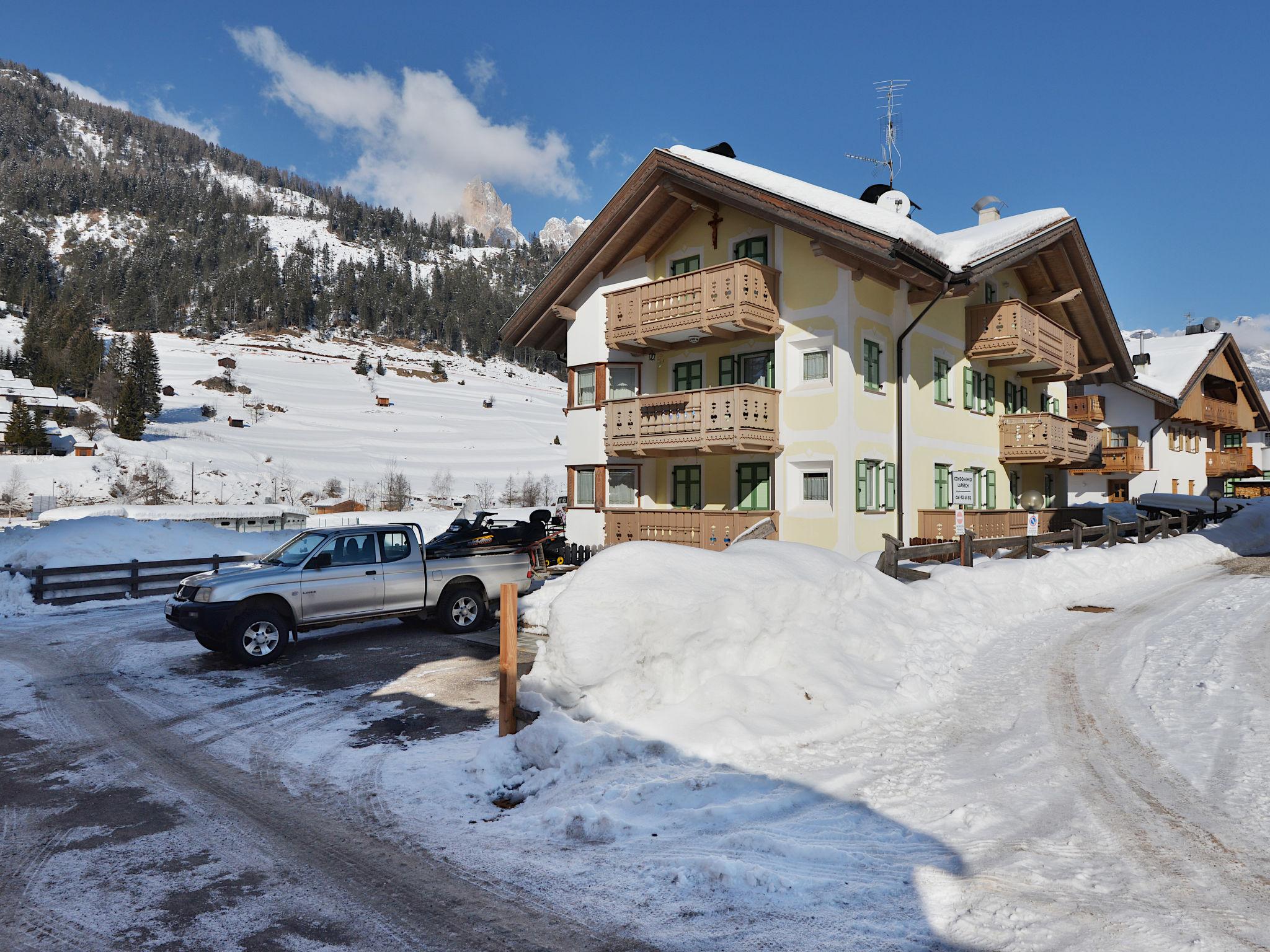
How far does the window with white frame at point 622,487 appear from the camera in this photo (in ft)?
79.7

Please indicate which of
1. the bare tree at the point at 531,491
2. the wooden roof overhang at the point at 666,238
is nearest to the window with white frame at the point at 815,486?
the wooden roof overhang at the point at 666,238

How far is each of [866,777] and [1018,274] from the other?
25341 mm

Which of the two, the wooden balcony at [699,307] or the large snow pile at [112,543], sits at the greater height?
the wooden balcony at [699,307]

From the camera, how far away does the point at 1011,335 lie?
23.2 metres

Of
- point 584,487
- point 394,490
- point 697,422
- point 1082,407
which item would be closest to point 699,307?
point 697,422

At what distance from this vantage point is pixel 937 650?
32.4 feet

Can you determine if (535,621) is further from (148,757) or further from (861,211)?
(861,211)

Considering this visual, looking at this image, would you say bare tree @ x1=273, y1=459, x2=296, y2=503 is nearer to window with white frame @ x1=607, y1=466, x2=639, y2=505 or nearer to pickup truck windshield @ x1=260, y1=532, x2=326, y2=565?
window with white frame @ x1=607, y1=466, x2=639, y2=505

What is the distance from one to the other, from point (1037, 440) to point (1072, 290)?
18.7 ft

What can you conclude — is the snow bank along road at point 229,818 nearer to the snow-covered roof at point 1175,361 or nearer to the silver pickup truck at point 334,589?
the silver pickup truck at point 334,589

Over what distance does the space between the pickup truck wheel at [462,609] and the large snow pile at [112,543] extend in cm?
1098

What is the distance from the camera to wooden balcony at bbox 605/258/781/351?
1989 cm

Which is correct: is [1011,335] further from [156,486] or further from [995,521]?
[156,486]

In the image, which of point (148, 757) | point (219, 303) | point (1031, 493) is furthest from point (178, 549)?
point (219, 303)
